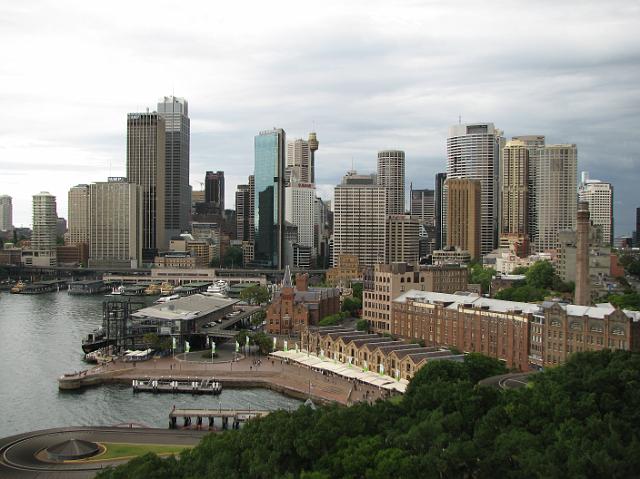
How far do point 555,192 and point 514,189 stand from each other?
19575 millimetres

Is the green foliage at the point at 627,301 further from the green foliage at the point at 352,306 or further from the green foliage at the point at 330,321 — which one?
the green foliage at the point at 352,306

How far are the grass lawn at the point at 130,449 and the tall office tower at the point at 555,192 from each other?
148704 millimetres

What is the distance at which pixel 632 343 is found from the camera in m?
55.3

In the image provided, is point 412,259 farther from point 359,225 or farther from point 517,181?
point 517,181

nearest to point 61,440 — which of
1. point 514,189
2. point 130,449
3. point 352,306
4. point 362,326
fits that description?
point 130,449

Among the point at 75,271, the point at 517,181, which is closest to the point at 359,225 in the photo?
the point at 517,181

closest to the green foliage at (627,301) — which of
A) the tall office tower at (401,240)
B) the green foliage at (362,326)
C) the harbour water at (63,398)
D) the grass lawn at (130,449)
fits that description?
the green foliage at (362,326)

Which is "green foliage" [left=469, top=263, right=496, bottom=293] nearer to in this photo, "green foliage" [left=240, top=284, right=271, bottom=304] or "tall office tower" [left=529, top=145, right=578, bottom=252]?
"green foliage" [left=240, top=284, right=271, bottom=304]

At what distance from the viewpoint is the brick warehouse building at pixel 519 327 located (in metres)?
56.2

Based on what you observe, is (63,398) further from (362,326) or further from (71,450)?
(362,326)

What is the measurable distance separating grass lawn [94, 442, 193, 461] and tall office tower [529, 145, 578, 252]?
148704mm

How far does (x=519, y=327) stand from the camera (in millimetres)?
61656

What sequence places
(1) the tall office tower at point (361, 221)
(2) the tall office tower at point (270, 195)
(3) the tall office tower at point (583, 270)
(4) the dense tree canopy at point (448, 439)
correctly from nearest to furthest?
(4) the dense tree canopy at point (448, 439), (3) the tall office tower at point (583, 270), (1) the tall office tower at point (361, 221), (2) the tall office tower at point (270, 195)

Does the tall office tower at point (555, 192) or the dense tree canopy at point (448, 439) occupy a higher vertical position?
the tall office tower at point (555, 192)
